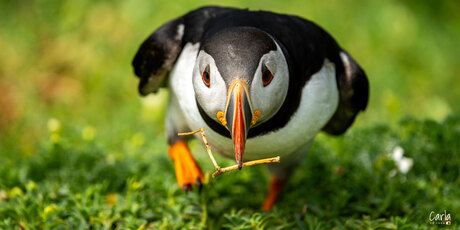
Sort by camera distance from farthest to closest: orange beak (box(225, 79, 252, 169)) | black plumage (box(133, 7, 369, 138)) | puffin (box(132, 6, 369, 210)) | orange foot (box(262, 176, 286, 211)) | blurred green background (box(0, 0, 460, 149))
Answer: blurred green background (box(0, 0, 460, 149)) < orange foot (box(262, 176, 286, 211)) < black plumage (box(133, 7, 369, 138)) < puffin (box(132, 6, 369, 210)) < orange beak (box(225, 79, 252, 169))

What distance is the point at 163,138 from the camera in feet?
17.7

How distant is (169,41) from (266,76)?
3.57ft

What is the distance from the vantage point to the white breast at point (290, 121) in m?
3.14

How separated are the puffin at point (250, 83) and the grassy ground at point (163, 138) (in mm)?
405

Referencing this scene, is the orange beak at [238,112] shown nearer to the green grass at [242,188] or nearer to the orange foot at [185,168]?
the green grass at [242,188]

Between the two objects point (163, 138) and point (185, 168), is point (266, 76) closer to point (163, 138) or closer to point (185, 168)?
point (185, 168)

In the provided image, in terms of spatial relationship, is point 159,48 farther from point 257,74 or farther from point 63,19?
point 63,19

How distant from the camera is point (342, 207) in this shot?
12.6ft

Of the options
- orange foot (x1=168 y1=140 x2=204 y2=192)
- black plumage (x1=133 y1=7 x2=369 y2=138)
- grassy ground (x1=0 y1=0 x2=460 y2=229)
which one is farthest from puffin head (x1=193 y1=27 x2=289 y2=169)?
orange foot (x1=168 y1=140 x2=204 y2=192)

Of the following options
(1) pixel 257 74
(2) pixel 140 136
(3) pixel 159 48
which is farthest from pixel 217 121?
(2) pixel 140 136

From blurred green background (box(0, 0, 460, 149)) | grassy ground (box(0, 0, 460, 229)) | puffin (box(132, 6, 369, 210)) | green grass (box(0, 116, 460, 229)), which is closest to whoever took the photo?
puffin (box(132, 6, 369, 210))

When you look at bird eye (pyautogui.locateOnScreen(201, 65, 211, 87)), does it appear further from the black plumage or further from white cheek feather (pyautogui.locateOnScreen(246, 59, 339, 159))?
white cheek feather (pyautogui.locateOnScreen(246, 59, 339, 159))

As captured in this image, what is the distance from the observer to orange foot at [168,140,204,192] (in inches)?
149

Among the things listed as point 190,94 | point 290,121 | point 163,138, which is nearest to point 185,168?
point 190,94
